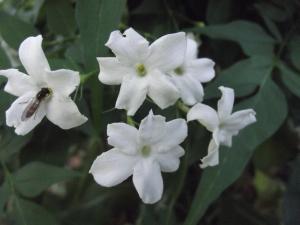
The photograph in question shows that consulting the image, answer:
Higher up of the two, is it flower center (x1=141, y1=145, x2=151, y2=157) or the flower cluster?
the flower cluster

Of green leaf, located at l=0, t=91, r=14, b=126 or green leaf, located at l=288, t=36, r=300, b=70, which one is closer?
green leaf, located at l=0, t=91, r=14, b=126

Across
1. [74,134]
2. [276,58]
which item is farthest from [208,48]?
[74,134]

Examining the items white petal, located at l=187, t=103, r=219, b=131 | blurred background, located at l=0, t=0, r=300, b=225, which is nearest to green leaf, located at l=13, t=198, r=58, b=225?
blurred background, located at l=0, t=0, r=300, b=225

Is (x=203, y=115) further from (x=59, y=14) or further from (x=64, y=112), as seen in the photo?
(x=59, y=14)

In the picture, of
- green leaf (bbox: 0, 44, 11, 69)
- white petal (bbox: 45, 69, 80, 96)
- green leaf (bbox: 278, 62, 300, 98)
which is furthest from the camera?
green leaf (bbox: 278, 62, 300, 98)

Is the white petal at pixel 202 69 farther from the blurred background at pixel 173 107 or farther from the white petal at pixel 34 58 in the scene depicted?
the white petal at pixel 34 58

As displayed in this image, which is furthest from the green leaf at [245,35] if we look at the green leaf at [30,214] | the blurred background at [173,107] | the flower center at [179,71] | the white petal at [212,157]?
the green leaf at [30,214]

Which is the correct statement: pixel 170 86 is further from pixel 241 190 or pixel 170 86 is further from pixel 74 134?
pixel 241 190

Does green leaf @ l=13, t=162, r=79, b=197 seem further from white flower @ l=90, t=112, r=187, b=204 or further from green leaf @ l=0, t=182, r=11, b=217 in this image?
white flower @ l=90, t=112, r=187, b=204
